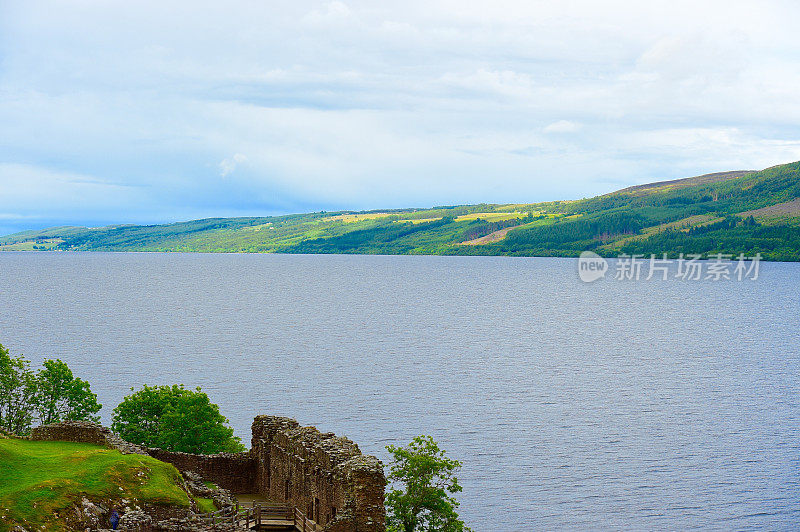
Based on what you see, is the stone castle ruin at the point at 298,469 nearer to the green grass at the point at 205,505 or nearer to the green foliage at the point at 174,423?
the green grass at the point at 205,505

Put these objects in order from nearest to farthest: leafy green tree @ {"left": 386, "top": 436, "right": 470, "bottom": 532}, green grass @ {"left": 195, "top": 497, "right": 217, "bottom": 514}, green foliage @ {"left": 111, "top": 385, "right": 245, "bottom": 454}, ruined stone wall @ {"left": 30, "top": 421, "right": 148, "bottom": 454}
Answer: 1. green grass @ {"left": 195, "top": 497, "right": 217, "bottom": 514}
2. ruined stone wall @ {"left": 30, "top": 421, "right": 148, "bottom": 454}
3. leafy green tree @ {"left": 386, "top": 436, "right": 470, "bottom": 532}
4. green foliage @ {"left": 111, "top": 385, "right": 245, "bottom": 454}

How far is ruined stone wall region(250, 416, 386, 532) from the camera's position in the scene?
1233 inches

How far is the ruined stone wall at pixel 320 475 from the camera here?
31.3 m

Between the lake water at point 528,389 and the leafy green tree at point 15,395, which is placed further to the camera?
the lake water at point 528,389

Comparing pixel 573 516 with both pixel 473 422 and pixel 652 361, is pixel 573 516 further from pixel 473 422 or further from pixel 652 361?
pixel 652 361

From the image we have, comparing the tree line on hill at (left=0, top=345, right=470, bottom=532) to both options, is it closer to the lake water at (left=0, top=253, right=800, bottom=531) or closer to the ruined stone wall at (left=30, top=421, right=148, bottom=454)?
the ruined stone wall at (left=30, top=421, right=148, bottom=454)

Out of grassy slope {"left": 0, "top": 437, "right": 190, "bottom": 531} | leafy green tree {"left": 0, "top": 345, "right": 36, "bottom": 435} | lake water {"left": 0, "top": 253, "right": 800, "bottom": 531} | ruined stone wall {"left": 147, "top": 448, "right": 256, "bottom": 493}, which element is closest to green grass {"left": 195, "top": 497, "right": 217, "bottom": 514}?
grassy slope {"left": 0, "top": 437, "right": 190, "bottom": 531}

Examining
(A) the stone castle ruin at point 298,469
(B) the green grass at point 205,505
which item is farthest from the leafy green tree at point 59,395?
(B) the green grass at point 205,505

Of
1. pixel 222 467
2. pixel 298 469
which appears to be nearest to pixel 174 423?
pixel 222 467

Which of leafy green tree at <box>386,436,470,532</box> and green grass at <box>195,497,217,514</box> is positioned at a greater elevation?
green grass at <box>195,497,217,514</box>

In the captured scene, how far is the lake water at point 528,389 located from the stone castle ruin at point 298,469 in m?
17.9

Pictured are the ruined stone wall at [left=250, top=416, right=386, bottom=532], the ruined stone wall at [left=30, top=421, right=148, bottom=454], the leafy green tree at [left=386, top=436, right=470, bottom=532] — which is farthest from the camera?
the leafy green tree at [left=386, top=436, right=470, bottom=532]

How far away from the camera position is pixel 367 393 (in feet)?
292

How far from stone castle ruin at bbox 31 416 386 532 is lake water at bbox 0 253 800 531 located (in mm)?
Answer: 17899
